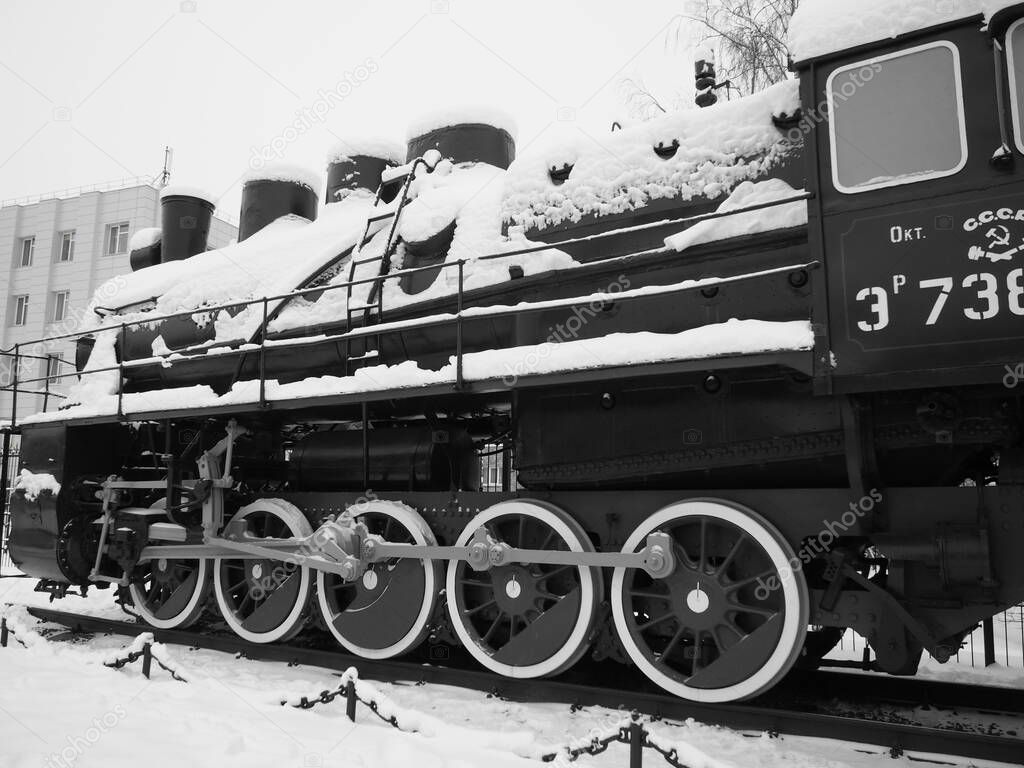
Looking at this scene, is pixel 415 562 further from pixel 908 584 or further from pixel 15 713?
pixel 908 584

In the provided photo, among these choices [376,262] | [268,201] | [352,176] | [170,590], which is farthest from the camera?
[268,201]

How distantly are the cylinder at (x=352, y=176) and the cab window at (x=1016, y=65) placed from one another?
21.0ft

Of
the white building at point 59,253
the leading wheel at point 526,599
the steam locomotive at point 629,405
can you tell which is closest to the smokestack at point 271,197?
the steam locomotive at point 629,405

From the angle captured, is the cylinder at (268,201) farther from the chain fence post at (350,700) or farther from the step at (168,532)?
the chain fence post at (350,700)

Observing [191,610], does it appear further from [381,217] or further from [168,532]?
[381,217]

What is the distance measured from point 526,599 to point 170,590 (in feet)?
13.4

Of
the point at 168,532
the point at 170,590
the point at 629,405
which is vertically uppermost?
the point at 629,405

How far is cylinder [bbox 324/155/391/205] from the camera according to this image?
8758 millimetres

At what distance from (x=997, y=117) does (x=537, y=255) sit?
2837mm

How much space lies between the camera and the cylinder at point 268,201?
930 centimetres

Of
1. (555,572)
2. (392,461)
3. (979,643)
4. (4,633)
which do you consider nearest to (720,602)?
(555,572)

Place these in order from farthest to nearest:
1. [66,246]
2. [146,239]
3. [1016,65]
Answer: [66,246] < [146,239] < [1016,65]

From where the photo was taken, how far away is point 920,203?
3932mm

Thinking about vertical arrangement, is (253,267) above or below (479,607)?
above
